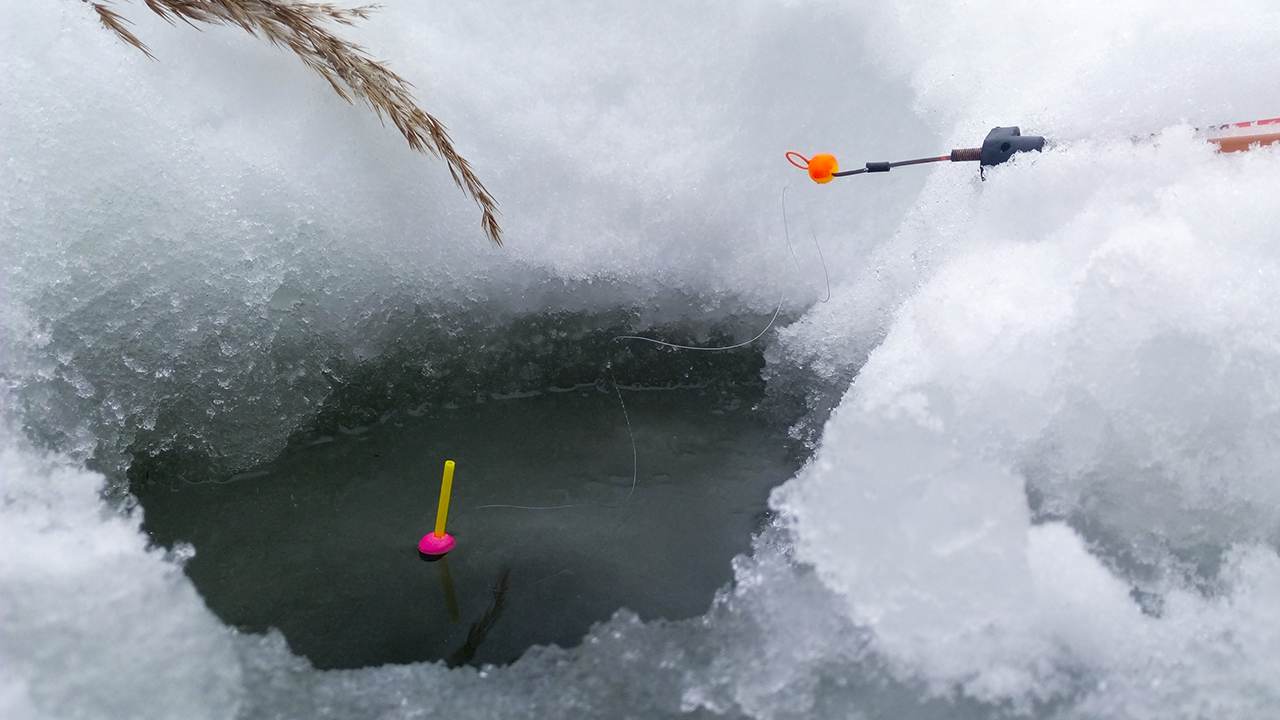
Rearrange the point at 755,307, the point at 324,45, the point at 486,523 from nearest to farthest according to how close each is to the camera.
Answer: the point at 486,523, the point at 324,45, the point at 755,307

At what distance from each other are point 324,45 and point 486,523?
1.00m

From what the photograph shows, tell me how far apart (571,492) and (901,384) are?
652 mm

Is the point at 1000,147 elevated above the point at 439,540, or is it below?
above

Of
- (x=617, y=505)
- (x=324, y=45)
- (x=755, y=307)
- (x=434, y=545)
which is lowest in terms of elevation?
(x=434, y=545)

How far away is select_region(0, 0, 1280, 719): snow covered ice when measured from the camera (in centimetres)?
134

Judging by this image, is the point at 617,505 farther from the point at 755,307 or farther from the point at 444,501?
the point at 755,307

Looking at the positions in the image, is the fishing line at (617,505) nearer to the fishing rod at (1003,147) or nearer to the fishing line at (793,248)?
the fishing line at (793,248)

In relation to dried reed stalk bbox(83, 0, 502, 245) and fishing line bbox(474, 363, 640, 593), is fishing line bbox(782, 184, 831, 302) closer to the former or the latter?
fishing line bbox(474, 363, 640, 593)

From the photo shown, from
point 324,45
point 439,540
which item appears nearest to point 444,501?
point 439,540

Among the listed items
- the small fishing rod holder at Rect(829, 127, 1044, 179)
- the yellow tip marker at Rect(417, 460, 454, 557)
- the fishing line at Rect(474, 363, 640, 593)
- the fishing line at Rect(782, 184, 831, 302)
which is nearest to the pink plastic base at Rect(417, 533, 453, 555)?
the yellow tip marker at Rect(417, 460, 454, 557)

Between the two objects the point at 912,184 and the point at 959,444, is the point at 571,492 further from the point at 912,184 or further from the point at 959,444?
the point at 912,184

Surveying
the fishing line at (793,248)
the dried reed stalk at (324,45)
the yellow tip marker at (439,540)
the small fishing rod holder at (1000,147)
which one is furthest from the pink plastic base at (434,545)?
the small fishing rod holder at (1000,147)

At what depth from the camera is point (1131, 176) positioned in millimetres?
1565

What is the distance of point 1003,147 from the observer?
5.43 ft
